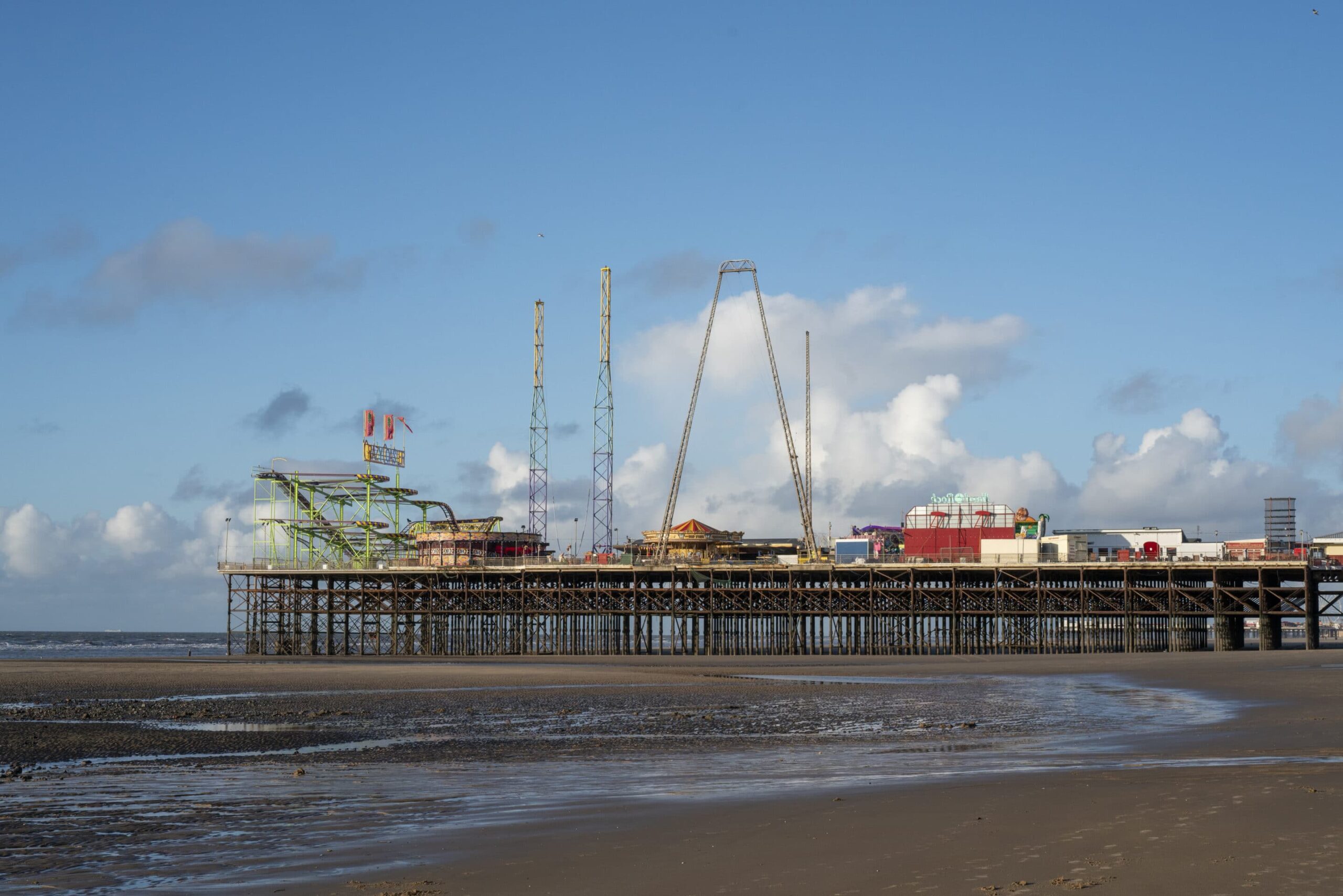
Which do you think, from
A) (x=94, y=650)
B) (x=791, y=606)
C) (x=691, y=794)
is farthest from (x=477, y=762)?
(x=94, y=650)

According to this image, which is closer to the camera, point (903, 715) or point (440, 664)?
point (903, 715)

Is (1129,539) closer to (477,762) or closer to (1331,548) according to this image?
(1331,548)

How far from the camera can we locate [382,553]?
8750cm

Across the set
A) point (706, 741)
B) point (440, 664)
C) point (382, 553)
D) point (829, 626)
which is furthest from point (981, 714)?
point (382, 553)

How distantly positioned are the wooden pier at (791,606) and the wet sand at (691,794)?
114ft

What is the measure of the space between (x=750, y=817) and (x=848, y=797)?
160 cm

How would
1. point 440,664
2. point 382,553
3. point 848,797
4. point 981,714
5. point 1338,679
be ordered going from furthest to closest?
point 382,553, point 440,664, point 1338,679, point 981,714, point 848,797

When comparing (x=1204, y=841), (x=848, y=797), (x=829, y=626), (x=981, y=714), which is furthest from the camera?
(x=829, y=626)

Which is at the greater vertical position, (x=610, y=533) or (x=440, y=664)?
(x=610, y=533)

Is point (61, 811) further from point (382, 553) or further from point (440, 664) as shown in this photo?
point (382, 553)

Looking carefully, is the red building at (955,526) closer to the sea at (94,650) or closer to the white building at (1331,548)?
the white building at (1331,548)

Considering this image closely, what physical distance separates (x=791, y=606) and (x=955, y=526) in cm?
1439

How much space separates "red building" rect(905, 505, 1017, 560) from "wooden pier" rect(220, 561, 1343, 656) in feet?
12.0

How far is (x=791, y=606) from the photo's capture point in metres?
71.9
